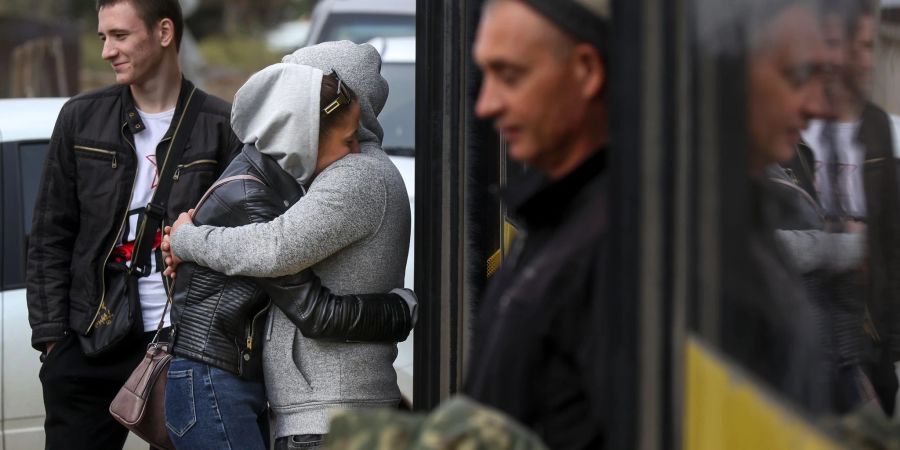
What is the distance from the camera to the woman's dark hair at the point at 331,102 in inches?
119

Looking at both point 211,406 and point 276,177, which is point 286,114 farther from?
point 211,406

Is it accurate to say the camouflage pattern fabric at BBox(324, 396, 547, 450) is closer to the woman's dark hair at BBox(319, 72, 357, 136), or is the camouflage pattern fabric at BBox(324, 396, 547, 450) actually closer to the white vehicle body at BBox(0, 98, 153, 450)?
the woman's dark hair at BBox(319, 72, 357, 136)

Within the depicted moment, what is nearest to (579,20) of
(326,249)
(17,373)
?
(326,249)

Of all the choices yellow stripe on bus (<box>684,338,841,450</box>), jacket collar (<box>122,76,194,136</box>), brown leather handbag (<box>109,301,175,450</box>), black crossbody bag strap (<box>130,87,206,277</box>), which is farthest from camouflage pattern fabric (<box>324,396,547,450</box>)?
jacket collar (<box>122,76,194,136</box>)

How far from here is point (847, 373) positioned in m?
2.51

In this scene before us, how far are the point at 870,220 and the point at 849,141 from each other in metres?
0.21

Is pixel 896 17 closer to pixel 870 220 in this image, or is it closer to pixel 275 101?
pixel 870 220

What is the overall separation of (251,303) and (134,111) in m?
1.06

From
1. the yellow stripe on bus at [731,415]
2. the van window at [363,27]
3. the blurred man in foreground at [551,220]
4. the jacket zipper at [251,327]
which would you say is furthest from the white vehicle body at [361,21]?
the yellow stripe on bus at [731,415]

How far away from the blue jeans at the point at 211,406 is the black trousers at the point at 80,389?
746 millimetres

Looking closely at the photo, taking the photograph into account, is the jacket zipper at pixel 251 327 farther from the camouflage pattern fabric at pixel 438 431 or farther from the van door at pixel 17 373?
the van door at pixel 17 373

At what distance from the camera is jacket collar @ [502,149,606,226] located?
161 centimetres

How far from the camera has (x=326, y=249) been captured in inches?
116

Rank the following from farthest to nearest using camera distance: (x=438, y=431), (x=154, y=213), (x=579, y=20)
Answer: (x=154, y=213) → (x=579, y=20) → (x=438, y=431)
